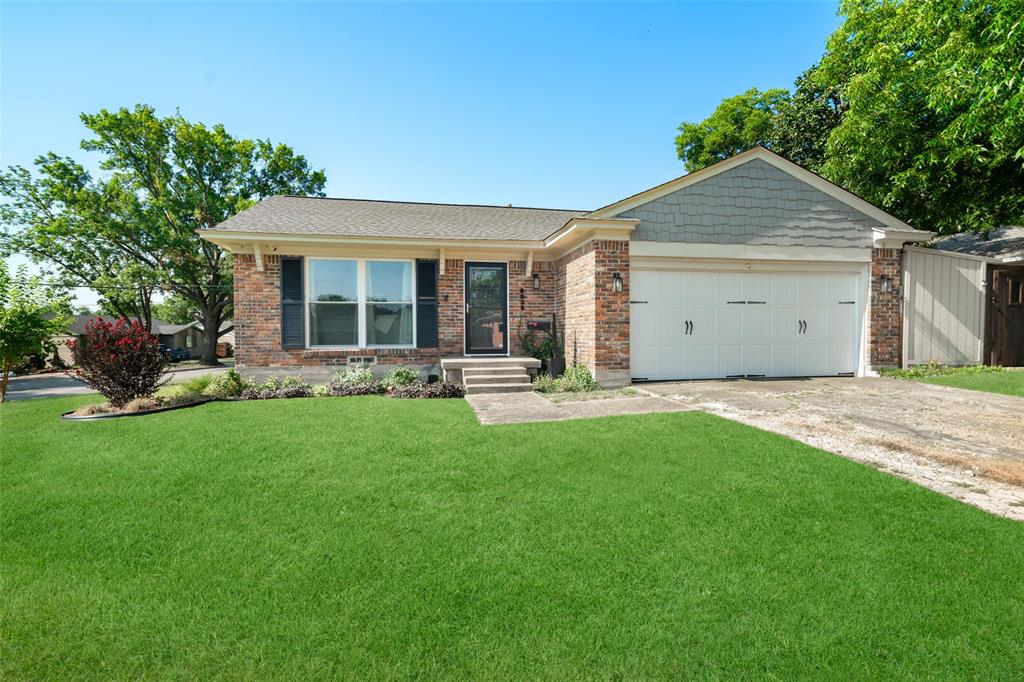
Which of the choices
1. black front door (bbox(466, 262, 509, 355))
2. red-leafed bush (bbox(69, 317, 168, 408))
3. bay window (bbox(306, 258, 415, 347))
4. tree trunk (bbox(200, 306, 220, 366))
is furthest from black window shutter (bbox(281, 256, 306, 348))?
tree trunk (bbox(200, 306, 220, 366))

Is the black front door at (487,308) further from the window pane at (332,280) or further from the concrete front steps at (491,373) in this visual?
the window pane at (332,280)

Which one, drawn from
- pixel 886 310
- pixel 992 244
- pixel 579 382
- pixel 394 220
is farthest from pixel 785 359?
pixel 394 220

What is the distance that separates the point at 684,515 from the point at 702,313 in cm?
686

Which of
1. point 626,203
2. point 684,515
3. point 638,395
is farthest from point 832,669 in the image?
point 626,203

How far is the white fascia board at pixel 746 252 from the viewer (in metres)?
8.66

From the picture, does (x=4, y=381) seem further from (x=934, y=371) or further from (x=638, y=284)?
(x=934, y=371)

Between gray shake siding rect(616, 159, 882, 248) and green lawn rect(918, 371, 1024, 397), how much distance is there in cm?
309

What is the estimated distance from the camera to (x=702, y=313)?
29.8ft

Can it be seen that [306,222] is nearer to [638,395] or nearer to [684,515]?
[638,395]

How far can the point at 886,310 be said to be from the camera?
947 cm

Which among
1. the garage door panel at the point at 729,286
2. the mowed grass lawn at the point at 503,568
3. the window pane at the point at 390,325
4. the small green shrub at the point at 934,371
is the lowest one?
the mowed grass lawn at the point at 503,568

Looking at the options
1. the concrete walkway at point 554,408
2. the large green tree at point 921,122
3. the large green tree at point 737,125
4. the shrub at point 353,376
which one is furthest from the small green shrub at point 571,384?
the large green tree at point 737,125

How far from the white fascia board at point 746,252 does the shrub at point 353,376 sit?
19.2ft

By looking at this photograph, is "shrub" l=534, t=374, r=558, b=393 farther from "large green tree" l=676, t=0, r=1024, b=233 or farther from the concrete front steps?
"large green tree" l=676, t=0, r=1024, b=233
